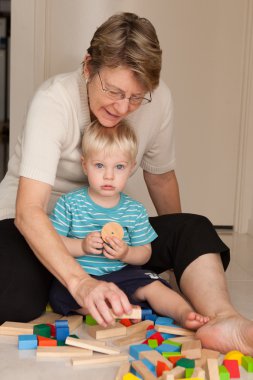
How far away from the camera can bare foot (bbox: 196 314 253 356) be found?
4.86 ft

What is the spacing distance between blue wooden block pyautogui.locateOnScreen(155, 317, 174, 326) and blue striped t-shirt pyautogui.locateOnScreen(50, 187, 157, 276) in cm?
20

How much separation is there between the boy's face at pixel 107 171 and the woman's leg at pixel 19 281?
0.83ft

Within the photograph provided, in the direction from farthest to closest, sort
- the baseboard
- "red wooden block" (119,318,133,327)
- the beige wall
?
the baseboard → the beige wall → "red wooden block" (119,318,133,327)

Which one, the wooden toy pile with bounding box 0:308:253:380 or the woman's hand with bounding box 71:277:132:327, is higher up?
the woman's hand with bounding box 71:277:132:327

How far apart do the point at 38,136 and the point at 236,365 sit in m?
0.74

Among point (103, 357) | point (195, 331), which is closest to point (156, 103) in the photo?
point (195, 331)

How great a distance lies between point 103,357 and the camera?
148 centimetres

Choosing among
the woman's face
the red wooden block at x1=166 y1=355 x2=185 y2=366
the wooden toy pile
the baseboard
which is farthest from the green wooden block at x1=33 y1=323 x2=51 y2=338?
the baseboard

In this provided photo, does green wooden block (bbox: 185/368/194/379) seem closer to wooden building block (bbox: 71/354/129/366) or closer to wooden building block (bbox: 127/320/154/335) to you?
wooden building block (bbox: 71/354/129/366)

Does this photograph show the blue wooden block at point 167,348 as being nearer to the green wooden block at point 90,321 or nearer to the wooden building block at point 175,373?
the wooden building block at point 175,373

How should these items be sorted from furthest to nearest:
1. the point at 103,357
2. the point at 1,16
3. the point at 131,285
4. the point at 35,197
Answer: the point at 1,16
the point at 131,285
the point at 35,197
the point at 103,357

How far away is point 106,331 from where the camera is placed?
5.35 ft

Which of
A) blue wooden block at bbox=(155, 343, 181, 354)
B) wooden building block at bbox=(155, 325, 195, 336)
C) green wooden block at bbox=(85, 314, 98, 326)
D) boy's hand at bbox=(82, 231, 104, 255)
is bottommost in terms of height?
green wooden block at bbox=(85, 314, 98, 326)

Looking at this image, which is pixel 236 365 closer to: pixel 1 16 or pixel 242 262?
pixel 242 262
